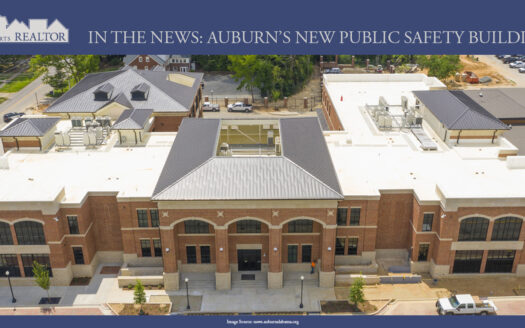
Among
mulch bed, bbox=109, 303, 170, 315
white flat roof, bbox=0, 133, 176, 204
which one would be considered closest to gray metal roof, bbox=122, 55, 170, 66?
white flat roof, bbox=0, 133, 176, 204

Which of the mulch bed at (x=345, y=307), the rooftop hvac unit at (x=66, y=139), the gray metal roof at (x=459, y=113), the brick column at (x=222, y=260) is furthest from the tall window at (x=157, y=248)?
the gray metal roof at (x=459, y=113)

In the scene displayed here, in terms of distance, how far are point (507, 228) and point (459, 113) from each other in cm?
1760

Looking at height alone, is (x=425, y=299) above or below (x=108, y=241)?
below

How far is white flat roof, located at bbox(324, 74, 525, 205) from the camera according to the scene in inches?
1981

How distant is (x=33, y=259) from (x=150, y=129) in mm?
23921

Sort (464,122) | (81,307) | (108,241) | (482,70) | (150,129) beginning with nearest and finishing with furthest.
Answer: (81,307) < (108,241) < (464,122) < (150,129) < (482,70)

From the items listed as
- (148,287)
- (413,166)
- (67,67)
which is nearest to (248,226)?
(148,287)

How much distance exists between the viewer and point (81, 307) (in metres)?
48.3

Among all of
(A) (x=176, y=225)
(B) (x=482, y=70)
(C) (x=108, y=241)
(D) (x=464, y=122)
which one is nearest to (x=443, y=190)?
(D) (x=464, y=122)

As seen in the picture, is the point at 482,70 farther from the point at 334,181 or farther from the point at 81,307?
the point at 81,307

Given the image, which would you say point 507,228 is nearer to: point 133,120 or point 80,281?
point 80,281

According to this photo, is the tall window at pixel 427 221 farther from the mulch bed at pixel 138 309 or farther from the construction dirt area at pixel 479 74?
the construction dirt area at pixel 479 74

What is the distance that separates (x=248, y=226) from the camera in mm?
50125

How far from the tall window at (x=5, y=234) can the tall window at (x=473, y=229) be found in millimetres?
44464
